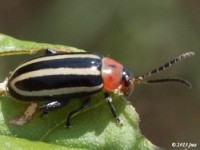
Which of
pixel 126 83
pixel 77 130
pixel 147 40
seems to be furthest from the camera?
pixel 147 40

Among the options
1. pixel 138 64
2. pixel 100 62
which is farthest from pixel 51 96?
pixel 138 64

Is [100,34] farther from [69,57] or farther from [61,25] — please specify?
[69,57]

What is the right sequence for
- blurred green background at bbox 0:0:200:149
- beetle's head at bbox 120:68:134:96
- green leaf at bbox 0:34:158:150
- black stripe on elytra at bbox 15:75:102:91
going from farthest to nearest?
blurred green background at bbox 0:0:200:149 < beetle's head at bbox 120:68:134:96 < black stripe on elytra at bbox 15:75:102:91 < green leaf at bbox 0:34:158:150

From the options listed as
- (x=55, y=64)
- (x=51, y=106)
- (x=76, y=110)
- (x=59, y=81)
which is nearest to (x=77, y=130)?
(x=76, y=110)

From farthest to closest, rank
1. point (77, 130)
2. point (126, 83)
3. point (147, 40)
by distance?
point (147, 40) < point (126, 83) < point (77, 130)

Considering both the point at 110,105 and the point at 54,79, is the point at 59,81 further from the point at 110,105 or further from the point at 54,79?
the point at 110,105

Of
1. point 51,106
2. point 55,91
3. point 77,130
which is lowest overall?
point 77,130

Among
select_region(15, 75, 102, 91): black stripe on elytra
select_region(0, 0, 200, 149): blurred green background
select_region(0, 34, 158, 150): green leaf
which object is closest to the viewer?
select_region(0, 34, 158, 150): green leaf

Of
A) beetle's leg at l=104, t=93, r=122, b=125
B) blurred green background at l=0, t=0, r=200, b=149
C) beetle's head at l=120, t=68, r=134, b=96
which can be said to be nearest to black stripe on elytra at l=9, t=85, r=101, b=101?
beetle's leg at l=104, t=93, r=122, b=125

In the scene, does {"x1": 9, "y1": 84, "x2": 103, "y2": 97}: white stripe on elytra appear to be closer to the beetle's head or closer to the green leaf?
the green leaf

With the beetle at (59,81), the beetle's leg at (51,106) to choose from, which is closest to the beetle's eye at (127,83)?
the beetle at (59,81)
